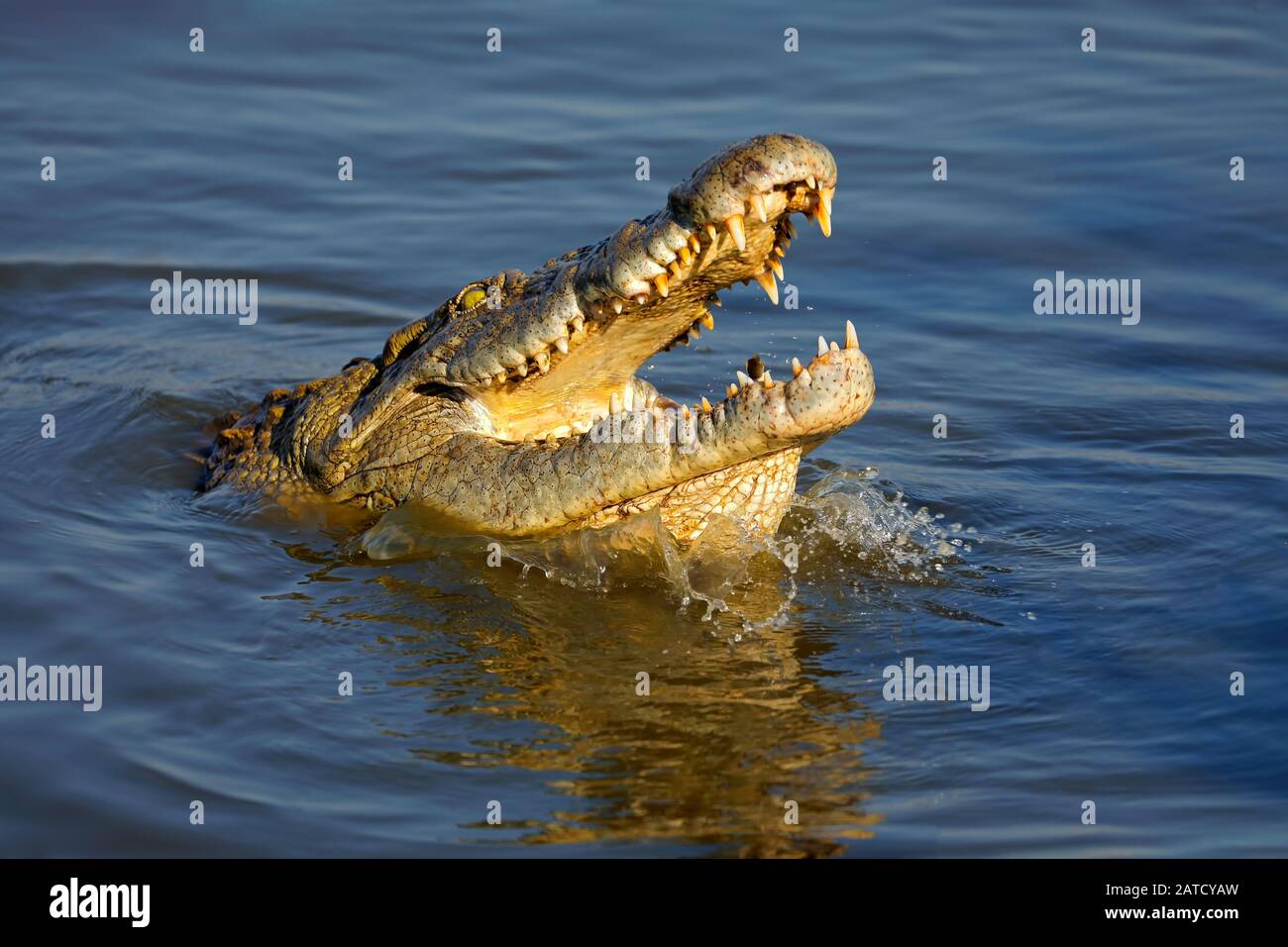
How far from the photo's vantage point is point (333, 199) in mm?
11422

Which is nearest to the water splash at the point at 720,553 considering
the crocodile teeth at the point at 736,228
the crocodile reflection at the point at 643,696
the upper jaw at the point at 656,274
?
the crocodile reflection at the point at 643,696

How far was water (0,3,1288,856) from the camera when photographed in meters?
4.68

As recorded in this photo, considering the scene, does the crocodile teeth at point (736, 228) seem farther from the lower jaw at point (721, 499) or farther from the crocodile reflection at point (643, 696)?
the crocodile reflection at point (643, 696)

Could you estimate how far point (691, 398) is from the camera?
8.47m

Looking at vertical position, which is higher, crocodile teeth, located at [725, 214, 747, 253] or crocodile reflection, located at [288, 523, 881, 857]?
crocodile teeth, located at [725, 214, 747, 253]

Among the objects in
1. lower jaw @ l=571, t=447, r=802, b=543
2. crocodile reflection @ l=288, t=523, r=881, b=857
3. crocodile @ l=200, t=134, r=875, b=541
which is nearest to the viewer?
crocodile reflection @ l=288, t=523, r=881, b=857

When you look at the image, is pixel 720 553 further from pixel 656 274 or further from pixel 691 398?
pixel 691 398

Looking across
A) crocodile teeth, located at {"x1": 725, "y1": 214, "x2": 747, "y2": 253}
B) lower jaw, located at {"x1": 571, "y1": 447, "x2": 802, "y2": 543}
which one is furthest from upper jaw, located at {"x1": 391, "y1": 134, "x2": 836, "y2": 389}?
lower jaw, located at {"x1": 571, "y1": 447, "x2": 802, "y2": 543}

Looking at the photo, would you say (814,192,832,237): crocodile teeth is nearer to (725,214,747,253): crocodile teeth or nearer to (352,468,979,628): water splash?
(725,214,747,253): crocodile teeth

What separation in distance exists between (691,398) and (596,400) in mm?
2238

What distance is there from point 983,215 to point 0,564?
705 centimetres

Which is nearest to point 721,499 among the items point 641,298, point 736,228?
point 641,298
